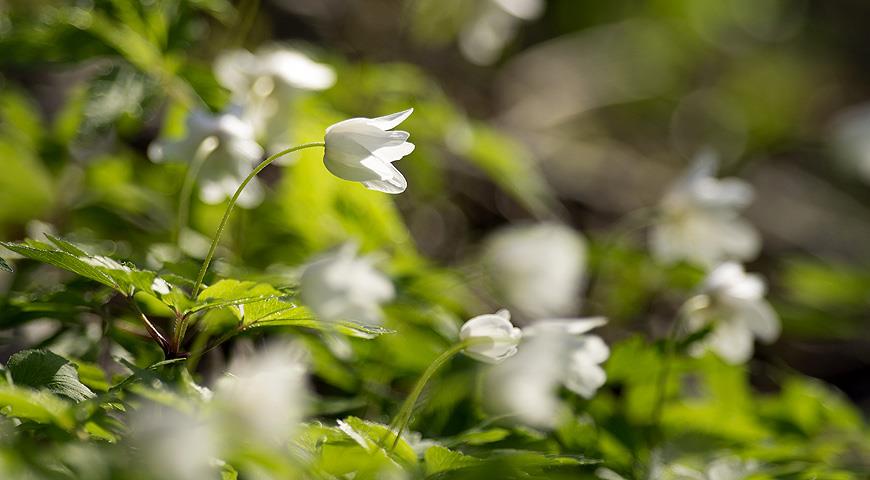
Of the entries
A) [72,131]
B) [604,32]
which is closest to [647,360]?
[72,131]

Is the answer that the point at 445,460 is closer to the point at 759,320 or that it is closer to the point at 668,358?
the point at 668,358

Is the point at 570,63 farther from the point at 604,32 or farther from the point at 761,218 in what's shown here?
the point at 761,218

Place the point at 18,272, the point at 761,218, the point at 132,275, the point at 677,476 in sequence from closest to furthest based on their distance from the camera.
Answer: the point at 132,275 → the point at 677,476 → the point at 18,272 → the point at 761,218

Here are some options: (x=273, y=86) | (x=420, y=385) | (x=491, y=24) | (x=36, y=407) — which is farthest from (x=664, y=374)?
(x=491, y=24)

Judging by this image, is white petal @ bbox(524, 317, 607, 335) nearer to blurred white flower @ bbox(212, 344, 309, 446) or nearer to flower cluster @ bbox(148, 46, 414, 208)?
flower cluster @ bbox(148, 46, 414, 208)

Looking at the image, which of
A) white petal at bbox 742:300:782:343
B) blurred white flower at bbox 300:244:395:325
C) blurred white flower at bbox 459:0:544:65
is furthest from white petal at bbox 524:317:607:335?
blurred white flower at bbox 459:0:544:65
